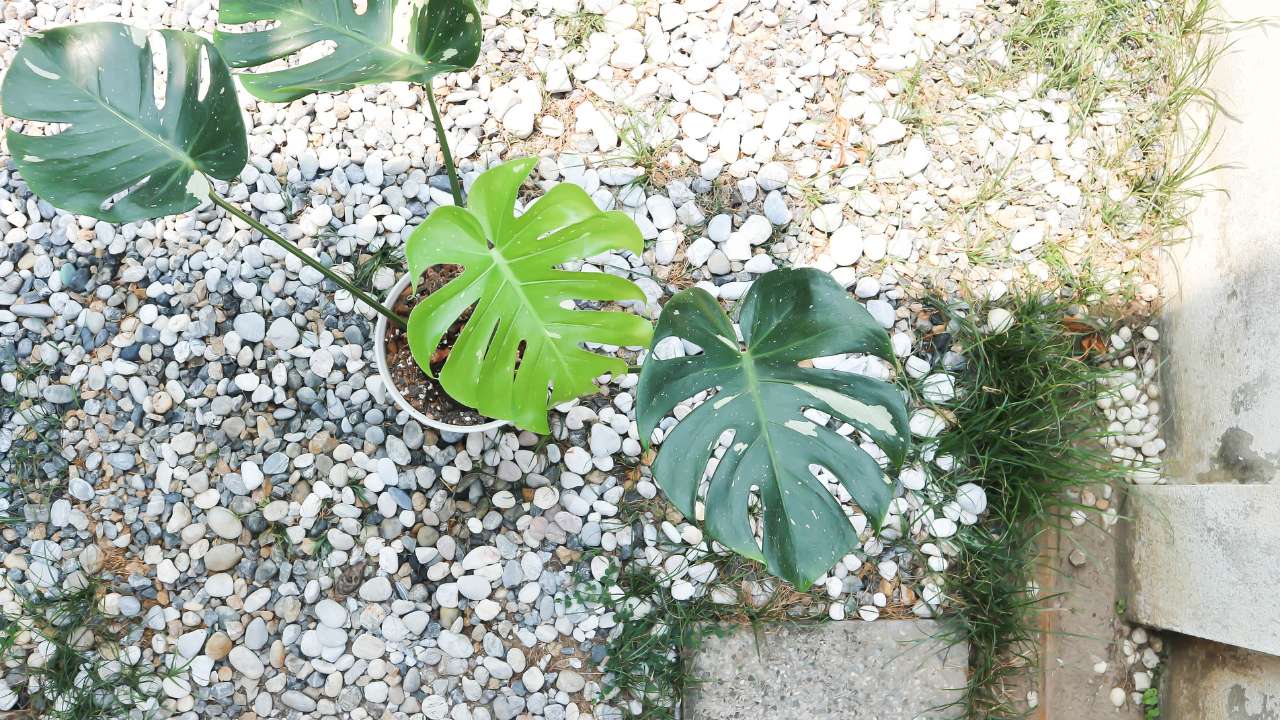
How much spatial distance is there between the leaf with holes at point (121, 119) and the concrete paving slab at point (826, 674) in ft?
3.79

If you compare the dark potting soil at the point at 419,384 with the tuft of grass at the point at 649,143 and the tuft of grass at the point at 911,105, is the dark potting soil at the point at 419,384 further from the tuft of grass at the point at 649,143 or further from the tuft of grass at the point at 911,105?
the tuft of grass at the point at 911,105

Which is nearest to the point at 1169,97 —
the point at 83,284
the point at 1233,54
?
the point at 1233,54

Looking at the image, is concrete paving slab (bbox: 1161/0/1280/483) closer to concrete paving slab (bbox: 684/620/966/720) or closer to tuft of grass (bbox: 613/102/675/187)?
concrete paving slab (bbox: 684/620/966/720)

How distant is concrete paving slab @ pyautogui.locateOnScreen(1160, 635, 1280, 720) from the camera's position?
59.4 inches

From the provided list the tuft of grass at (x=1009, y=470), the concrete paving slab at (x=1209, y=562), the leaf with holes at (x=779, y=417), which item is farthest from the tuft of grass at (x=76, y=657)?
the concrete paving slab at (x=1209, y=562)

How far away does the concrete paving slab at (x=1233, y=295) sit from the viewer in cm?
155

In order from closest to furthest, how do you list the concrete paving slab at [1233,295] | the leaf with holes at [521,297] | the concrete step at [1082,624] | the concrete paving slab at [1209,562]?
1. the leaf with holes at [521,297]
2. the concrete paving slab at [1209,562]
3. the concrete paving slab at [1233,295]
4. the concrete step at [1082,624]

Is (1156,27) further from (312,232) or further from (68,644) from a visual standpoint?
(68,644)

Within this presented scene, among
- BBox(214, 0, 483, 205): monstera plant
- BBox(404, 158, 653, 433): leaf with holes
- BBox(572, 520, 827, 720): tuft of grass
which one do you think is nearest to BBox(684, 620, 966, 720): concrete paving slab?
Answer: BBox(572, 520, 827, 720): tuft of grass

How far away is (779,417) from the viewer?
119 cm

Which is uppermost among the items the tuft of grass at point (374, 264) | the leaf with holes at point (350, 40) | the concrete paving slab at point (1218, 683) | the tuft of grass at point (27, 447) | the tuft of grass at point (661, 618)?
the leaf with holes at point (350, 40)

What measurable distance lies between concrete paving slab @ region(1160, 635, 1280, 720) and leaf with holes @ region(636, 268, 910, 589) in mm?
904

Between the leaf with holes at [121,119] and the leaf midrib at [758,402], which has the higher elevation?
the leaf with holes at [121,119]

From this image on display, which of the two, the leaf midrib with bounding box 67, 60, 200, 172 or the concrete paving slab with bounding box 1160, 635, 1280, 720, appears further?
the concrete paving slab with bounding box 1160, 635, 1280, 720
